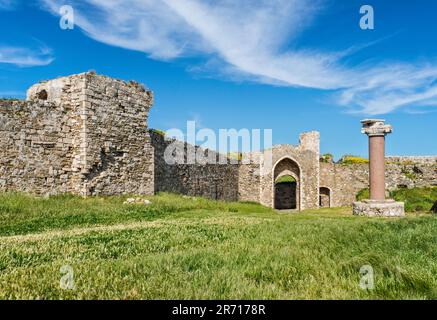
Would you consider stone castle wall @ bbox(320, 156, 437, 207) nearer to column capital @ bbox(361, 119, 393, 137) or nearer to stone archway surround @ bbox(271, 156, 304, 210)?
stone archway surround @ bbox(271, 156, 304, 210)

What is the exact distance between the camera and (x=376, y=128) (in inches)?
671

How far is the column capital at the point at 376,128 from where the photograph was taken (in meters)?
16.9

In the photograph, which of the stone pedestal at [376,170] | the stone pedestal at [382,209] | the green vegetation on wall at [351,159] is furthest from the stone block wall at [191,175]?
the green vegetation on wall at [351,159]

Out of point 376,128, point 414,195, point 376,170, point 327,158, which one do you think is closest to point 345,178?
point 327,158

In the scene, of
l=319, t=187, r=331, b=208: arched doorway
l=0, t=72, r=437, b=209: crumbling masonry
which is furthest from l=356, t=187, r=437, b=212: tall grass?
l=0, t=72, r=437, b=209: crumbling masonry

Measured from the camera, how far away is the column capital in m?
16.9

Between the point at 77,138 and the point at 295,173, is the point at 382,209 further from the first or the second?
the point at 295,173

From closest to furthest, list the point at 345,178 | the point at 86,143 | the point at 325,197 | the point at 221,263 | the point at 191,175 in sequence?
the point at 221,263
the point at 86,143
the point at 191,175
the point at 345,178
the point at 325,197

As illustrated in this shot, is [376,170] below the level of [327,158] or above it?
below

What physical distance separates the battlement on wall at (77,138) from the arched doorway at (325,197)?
20.5 metres

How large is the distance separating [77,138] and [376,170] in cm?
1259

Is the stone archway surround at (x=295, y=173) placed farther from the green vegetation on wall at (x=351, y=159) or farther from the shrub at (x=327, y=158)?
the green vegetation on wall at (x=351, y=159)

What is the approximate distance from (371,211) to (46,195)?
12.9 meters

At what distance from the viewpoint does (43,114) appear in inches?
515
